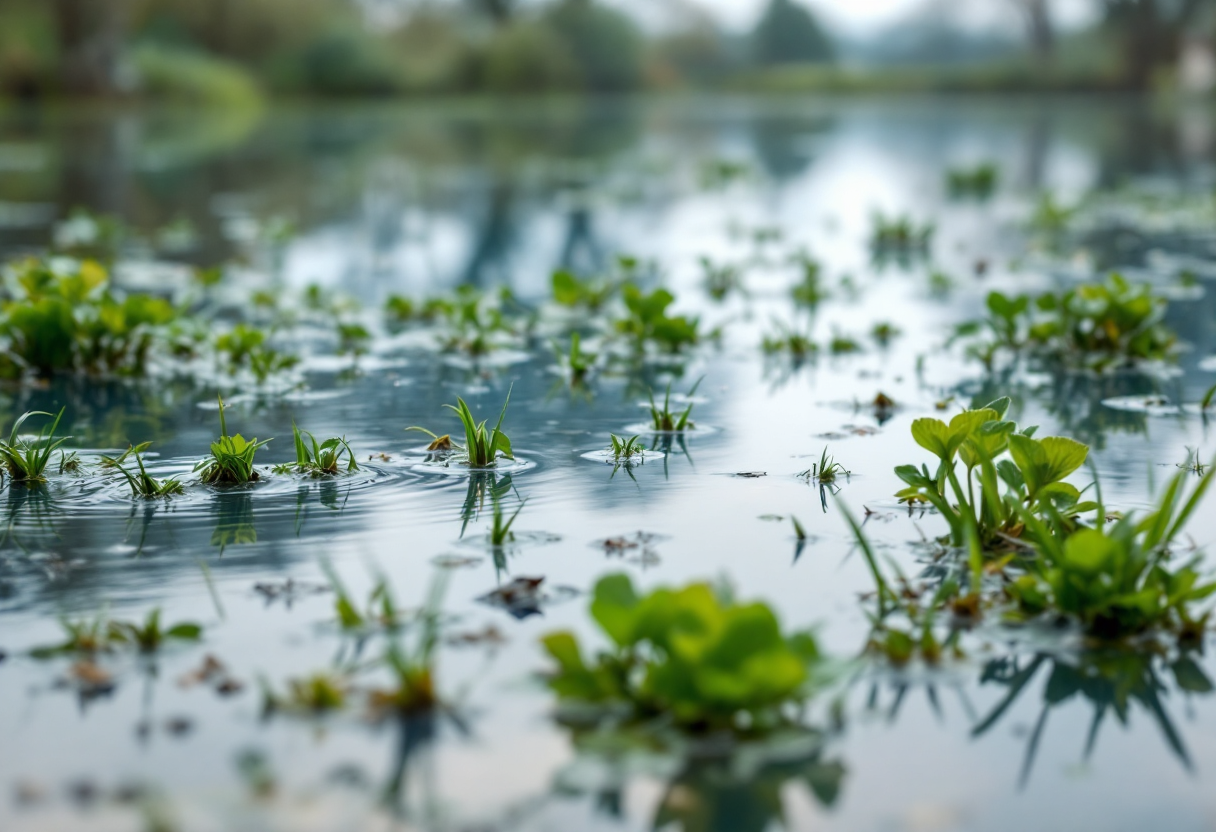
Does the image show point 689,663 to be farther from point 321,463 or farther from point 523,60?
point 523,60

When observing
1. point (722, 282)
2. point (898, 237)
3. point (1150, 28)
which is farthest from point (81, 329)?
point (1150, 28)

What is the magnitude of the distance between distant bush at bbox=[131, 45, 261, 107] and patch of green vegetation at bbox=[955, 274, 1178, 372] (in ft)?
84.0

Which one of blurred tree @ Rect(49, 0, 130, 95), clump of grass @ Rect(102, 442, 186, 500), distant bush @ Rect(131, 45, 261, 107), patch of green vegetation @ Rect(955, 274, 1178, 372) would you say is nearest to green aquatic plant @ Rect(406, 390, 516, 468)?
clump of grass @ Rect(102, 442, 186, 500)

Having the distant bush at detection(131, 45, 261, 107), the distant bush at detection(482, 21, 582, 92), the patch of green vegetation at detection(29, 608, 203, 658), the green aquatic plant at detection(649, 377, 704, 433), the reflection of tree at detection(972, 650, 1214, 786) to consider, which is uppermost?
the distant bush at detection(482, 21, 582, 92)

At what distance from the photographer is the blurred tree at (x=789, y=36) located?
45156 millimetres

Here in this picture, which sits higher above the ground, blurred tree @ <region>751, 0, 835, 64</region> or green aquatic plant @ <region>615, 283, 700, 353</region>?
blurred tree @ <region>751, 0, 835, 64</region>

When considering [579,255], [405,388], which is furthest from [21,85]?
[405,388]

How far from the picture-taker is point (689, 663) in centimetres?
159

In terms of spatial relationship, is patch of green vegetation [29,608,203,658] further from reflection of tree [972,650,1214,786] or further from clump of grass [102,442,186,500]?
reflection of tree [972,650,1214,786]

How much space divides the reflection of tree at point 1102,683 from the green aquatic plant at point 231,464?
145 centimetres

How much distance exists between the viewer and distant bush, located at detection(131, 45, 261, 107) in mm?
27312

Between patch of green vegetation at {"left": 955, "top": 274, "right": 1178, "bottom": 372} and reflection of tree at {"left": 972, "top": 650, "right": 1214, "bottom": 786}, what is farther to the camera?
patch of green vegetation at {"left": 955, "top": 274, "right": 1178, "bottom": 372}

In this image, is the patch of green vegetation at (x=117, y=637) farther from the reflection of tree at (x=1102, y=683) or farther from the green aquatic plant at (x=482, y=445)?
the reflection of tree at (x=1102, y=683)

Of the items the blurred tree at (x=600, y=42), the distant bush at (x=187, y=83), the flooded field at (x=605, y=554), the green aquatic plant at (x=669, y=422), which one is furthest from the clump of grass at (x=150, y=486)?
the blurred tree at (x=600, y=42)
